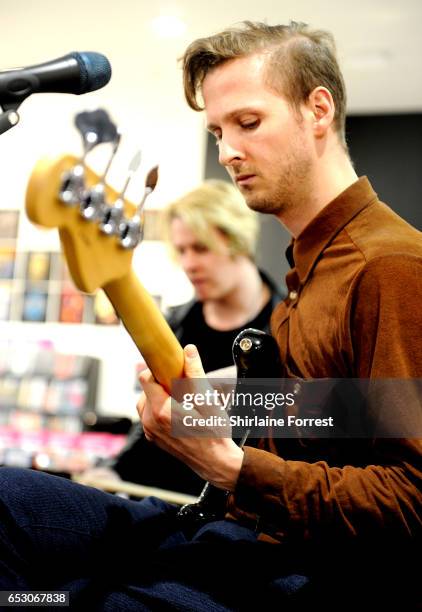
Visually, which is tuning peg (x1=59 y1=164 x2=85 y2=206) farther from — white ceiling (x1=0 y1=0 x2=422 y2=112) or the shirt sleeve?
white ceiling (x1=0 y1=0 x2=422 y2=112)

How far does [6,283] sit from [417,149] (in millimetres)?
2865

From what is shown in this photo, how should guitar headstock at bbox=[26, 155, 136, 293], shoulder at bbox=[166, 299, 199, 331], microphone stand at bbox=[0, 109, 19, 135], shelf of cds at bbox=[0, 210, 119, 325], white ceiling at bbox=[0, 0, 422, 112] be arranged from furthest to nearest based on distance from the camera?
shelf of cds at bbox=[0, 210, 119, 325]
white ceiling at bbox=[0, 0, 422, 112]
shoulder at bbox=[166, 299, 199, 331]
microphone stand at bbox=[0, 109, 19, 135]
guitar headstock at bbox=[26, 155, 136, 293]

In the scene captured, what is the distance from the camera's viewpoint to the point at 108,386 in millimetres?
4504

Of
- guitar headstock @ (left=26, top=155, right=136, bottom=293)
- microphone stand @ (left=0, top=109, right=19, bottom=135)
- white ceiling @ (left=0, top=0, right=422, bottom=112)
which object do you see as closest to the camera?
guitar headstock @ (left=26, top=155, right=136, bottom=293)

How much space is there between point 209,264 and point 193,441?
1.22 meters

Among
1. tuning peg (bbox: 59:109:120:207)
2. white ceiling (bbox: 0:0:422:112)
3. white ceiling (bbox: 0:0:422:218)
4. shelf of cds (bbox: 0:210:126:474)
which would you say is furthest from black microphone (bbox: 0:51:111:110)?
shelf of cds (bbox: 0:210:126:474)

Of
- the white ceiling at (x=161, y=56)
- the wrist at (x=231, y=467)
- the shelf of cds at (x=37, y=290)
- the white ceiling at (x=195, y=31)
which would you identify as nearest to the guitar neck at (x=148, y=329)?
the wrist at (x=231, y=467)

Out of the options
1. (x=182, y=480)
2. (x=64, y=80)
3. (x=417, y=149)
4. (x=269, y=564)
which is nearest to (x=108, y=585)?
(x=269, y=564)

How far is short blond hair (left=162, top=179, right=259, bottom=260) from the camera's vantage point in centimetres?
193

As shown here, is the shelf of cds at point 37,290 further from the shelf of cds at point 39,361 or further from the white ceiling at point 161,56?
the white ceiling at point 161,56

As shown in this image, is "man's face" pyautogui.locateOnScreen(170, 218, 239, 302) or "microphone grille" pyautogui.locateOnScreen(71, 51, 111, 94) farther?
"man's face" pyautogui.locateOnScreen(170, 218, 239, 302)

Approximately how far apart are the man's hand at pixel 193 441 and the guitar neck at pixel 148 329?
13 mm

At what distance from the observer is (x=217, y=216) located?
6.35ft

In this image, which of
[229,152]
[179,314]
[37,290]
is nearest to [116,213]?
[229,152]
